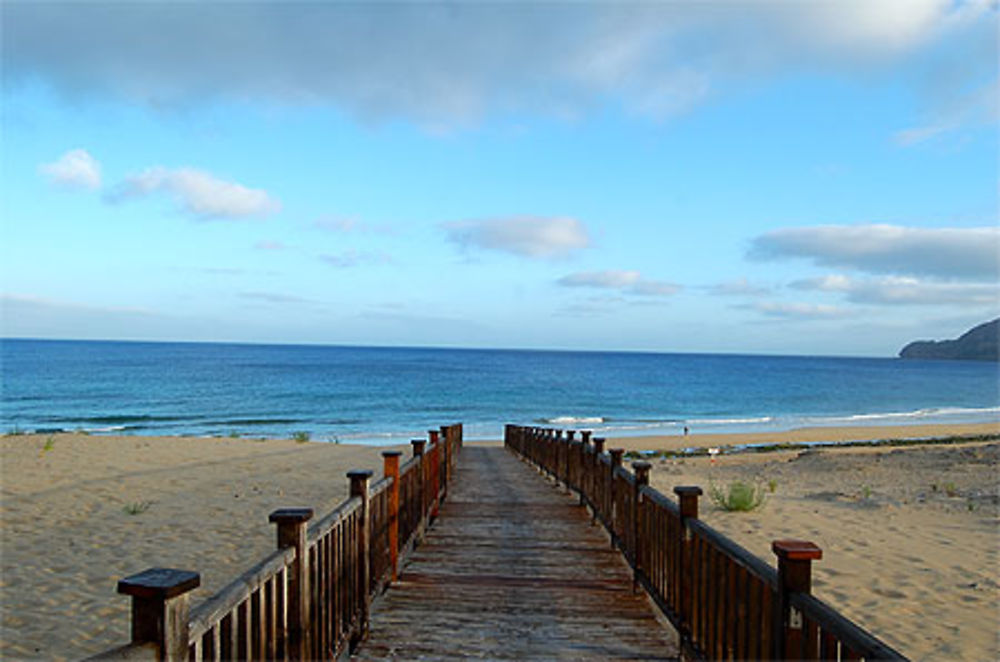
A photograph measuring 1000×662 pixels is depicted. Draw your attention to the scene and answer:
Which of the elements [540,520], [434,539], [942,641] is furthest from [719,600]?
[540,520]

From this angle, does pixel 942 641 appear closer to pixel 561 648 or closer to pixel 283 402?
pixel 561 648

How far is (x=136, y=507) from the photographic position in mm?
10609

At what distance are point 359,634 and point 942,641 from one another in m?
5.00

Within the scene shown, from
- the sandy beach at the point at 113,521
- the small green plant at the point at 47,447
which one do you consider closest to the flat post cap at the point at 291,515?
the sandy beach at the point at 113,521

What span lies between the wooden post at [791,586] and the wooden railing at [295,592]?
7.49ft

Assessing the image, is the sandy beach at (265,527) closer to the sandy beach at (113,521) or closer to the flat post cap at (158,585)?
the sandy beach at (113,521)

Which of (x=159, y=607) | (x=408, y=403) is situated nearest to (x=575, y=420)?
(x=408, y=403)

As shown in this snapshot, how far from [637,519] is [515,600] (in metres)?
1.31

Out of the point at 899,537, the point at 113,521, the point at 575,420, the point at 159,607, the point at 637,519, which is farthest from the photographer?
the point at 575,420

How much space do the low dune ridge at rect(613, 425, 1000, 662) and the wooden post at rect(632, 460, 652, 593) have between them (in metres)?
2.25

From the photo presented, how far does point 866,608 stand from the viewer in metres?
6.39

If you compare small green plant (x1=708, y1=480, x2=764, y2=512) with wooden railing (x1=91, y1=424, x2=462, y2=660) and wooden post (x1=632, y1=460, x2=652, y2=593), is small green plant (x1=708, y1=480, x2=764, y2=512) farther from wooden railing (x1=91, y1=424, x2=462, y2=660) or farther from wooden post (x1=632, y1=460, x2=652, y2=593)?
wooden railing (x1=91, y1=424, x2=462, y2=660)

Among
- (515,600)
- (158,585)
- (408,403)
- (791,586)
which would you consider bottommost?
(408,403)

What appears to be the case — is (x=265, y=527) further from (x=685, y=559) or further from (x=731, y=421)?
(x=731, y=421)
